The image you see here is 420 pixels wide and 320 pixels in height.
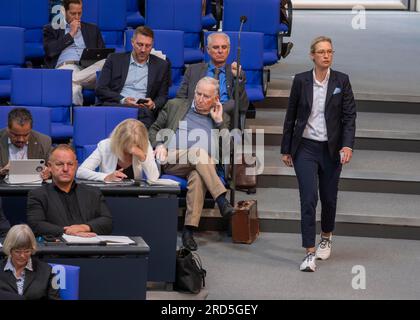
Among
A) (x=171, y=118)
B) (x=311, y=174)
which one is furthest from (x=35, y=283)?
(x=171, y=118)

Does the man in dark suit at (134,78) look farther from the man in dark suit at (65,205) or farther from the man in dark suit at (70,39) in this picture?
the man in dark suit at (65,205)

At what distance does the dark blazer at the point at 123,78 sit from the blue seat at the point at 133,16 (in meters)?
1.87

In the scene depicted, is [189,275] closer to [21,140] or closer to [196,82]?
[21,140]

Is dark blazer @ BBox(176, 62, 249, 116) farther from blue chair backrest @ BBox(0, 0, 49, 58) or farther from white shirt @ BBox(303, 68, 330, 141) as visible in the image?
blue chair backrest @ BBox(0, 0, 49, 58)

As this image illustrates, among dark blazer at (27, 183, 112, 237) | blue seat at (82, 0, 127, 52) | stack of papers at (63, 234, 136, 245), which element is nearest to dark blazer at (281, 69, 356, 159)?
dark blazer at (27, 183, 112, 237)

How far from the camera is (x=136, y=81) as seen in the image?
8773mm

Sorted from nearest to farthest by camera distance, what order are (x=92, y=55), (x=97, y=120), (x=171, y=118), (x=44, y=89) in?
1. (x=97, y=120)
2. (x=171, y=118)
3. (x=44, y=89)
4. (x=92, y=55)

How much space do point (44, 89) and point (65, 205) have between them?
7.08 ft

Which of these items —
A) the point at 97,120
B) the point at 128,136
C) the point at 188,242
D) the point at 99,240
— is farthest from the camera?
the point at 97,120

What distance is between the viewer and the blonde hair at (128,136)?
7281 mm

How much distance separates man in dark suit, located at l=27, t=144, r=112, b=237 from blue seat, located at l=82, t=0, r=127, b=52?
3.50 meters
